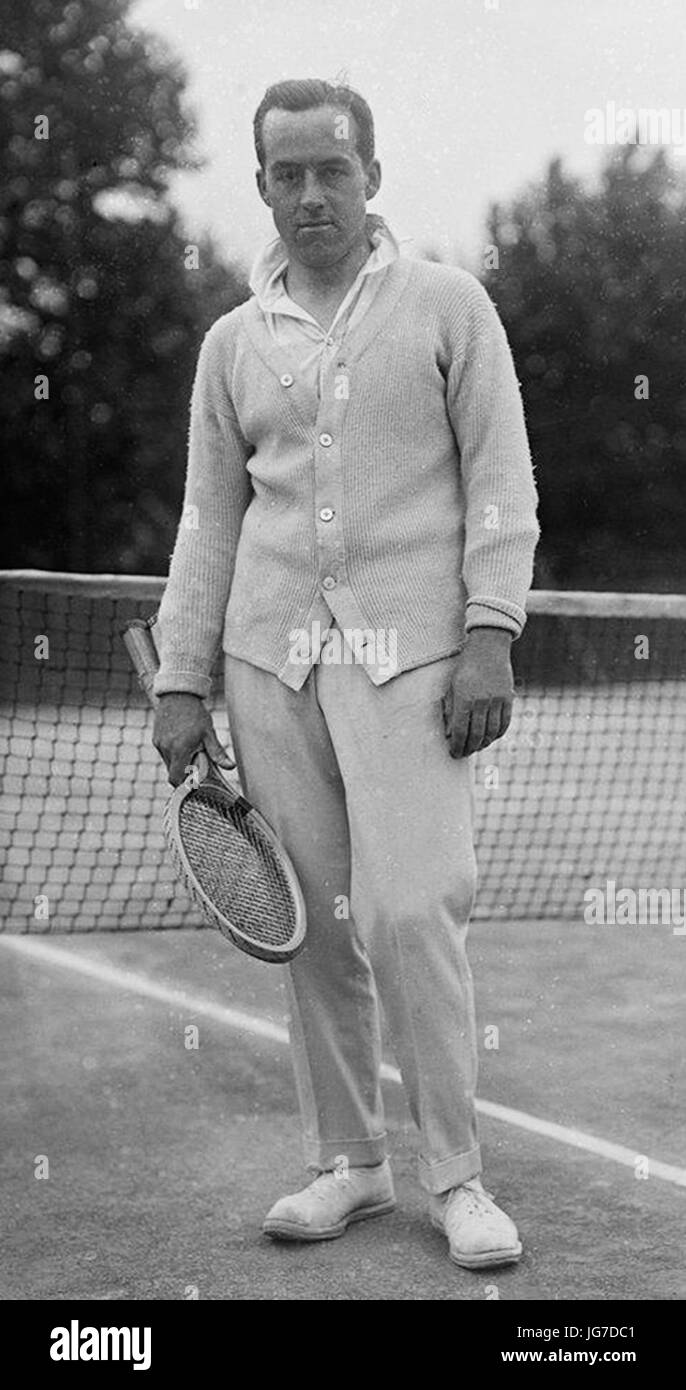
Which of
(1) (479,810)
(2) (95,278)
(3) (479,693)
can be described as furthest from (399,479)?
(2) (95,278)

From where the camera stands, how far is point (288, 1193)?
3895 millimetres

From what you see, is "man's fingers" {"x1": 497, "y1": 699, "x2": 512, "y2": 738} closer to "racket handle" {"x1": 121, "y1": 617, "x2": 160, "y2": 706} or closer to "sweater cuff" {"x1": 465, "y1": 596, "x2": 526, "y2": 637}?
"sweater cuff" {"x1": 465, "y1": 596, "x2": 526, "y2": 637}

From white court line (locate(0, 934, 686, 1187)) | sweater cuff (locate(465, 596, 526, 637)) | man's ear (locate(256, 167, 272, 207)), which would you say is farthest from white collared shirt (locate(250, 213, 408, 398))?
white court line (locate(0, 934, 686, 1187))

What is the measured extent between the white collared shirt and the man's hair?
0.15 metres

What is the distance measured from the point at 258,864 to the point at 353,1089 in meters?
0.51

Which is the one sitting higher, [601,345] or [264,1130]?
[601,345]

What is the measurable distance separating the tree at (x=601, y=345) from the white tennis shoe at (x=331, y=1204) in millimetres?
23796

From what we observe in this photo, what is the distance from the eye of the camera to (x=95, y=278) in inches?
1049

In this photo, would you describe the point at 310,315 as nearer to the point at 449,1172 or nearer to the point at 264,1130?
the point at 449,1172

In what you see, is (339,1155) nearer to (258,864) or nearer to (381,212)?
(258,864)

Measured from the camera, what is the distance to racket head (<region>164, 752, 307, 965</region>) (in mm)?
3477

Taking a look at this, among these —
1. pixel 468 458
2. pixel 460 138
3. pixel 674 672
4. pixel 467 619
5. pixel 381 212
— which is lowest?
pixel 674 672

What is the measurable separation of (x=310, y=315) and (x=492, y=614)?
67 centimetres
